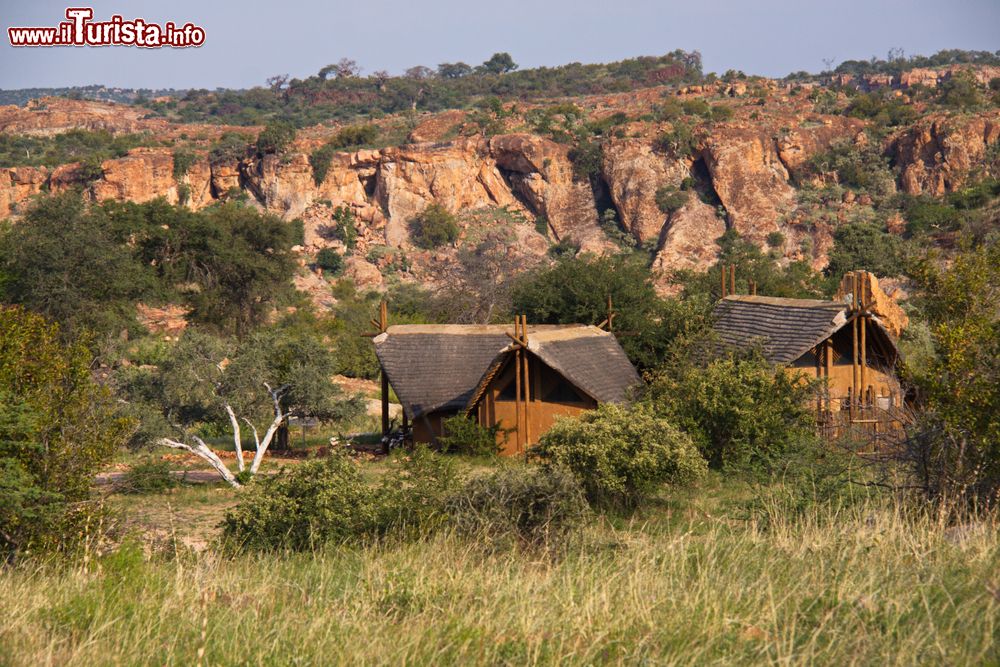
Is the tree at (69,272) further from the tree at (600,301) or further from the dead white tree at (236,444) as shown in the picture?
the dead white tree at (236,444)

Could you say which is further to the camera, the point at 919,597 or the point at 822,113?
the point at 822,113

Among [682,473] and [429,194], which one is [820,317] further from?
[429,194]

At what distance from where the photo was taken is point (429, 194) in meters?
55.9

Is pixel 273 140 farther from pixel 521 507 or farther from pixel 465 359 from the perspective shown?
pixel 521 507

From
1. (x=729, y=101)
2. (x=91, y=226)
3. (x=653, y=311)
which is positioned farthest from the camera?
(x=729, y=101)

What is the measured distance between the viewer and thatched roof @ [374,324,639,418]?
665 inches

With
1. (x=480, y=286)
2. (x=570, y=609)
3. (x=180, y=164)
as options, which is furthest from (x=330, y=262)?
(x=570, y=609)

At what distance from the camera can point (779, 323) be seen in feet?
56.1

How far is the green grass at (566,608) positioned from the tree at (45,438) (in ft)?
5.31

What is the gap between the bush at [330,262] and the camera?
50781 millimetres

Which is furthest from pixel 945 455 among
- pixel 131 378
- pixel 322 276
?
pixel 322 276

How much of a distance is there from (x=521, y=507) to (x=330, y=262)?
144 ft

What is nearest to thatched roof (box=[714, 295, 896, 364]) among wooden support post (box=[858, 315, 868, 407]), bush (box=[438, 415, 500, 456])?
wooden support post (box=[858, 315, 868, 407])

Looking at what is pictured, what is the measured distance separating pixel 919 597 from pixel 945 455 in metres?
3.05
